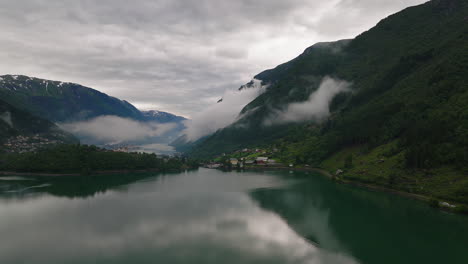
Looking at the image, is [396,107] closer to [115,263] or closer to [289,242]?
[289,242]

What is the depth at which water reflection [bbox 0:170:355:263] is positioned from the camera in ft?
79.5

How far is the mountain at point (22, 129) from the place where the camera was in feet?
368

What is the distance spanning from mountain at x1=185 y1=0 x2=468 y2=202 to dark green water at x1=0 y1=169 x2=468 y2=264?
8.38 m

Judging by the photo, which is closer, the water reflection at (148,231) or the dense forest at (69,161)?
the water reflection at (148,231)

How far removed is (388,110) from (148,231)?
236 ft

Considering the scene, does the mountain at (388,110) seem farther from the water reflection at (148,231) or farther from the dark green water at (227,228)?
the water reflection at (148,231)

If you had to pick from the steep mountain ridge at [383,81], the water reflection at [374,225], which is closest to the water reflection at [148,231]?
the water reflection at [374,225]

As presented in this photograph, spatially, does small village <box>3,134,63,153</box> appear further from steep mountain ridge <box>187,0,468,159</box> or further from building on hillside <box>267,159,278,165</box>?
building on hillside <box>267,159,278,165</box>

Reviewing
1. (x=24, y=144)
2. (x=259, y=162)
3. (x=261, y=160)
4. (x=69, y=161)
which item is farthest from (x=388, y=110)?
(x=24, y=144)

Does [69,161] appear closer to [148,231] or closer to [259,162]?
[148,231]

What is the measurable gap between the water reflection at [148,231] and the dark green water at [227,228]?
10 cm

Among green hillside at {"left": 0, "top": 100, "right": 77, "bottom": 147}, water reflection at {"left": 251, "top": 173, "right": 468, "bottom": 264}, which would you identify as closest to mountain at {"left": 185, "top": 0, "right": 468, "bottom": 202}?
water reflection at {"left": 251, "top": 173, "right": 468, "bottom": 264}

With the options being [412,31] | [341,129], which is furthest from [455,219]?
[412,31]

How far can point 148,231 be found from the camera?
31000mm
